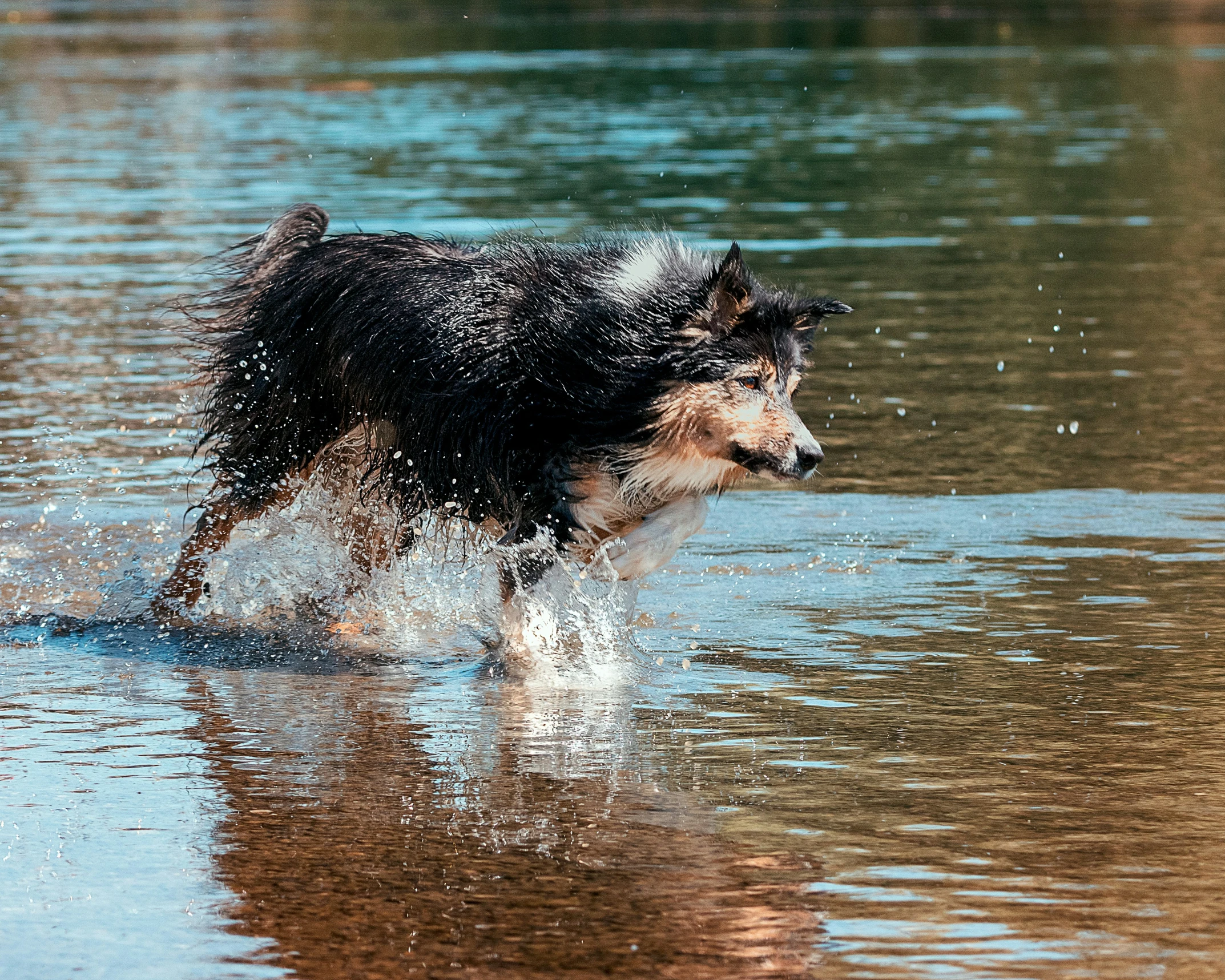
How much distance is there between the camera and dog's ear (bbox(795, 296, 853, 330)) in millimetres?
7020

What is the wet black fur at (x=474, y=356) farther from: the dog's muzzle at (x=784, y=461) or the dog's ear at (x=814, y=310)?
the dog's muzzle at (x=784, y=461)

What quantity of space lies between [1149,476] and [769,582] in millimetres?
2686

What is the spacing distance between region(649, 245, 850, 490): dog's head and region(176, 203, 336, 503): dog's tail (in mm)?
1663

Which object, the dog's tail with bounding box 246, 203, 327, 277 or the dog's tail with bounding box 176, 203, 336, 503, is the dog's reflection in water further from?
the dog's tail with bounding box 246, 203, 327, 277

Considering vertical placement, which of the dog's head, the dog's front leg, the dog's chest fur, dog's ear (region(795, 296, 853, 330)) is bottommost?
the dog's front leg

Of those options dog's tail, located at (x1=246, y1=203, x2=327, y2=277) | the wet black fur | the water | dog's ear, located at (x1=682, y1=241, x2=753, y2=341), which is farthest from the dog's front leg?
dog's tail, located at (x1=246, y1=203, x2=327, y2=277)

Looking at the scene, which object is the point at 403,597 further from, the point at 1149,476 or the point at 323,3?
the point at 323,3

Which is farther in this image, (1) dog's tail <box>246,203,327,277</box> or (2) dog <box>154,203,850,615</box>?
(1) dog's tail <box>246,203,327,277</box>

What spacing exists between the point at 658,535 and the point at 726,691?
64 cm

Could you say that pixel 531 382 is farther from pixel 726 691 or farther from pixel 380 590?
pixel 380 590

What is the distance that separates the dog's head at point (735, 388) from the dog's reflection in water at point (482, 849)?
0.99 m

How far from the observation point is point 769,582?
28.0 feet

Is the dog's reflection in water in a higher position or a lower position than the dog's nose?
lower

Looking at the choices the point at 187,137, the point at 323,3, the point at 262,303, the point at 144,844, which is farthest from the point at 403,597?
the point at 323,3
